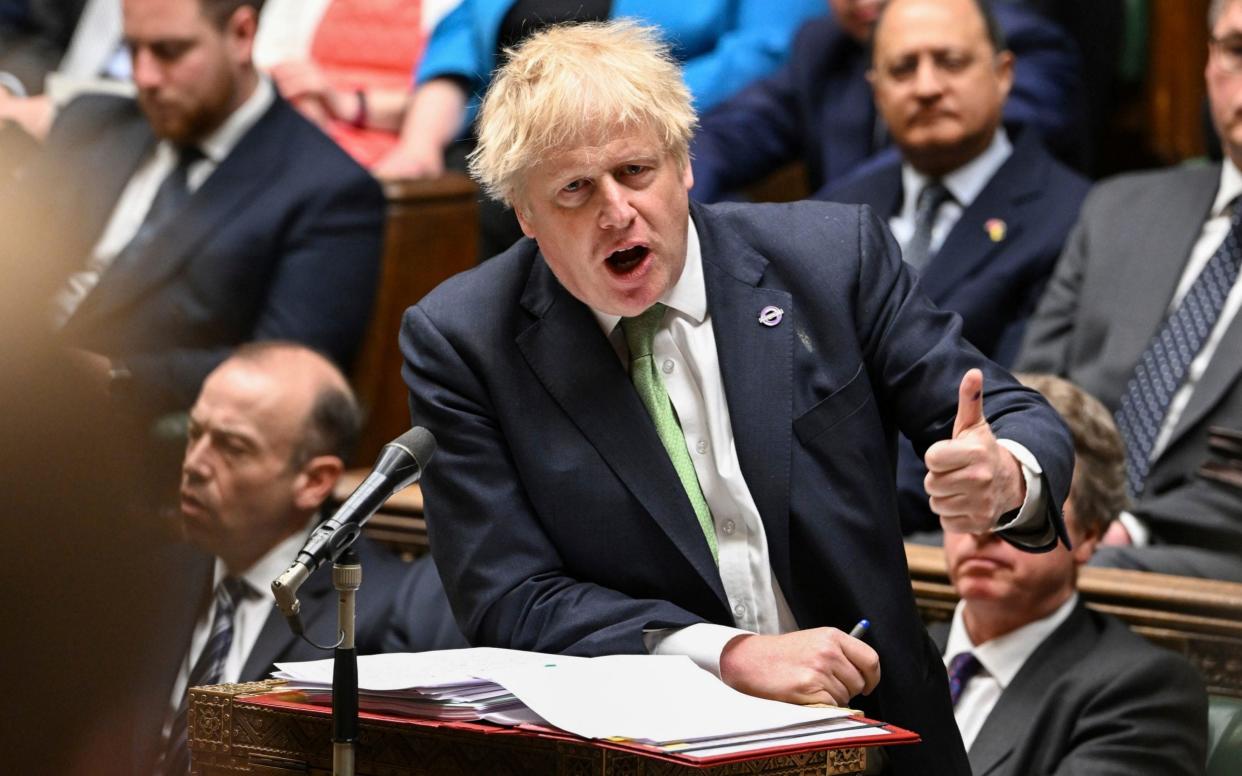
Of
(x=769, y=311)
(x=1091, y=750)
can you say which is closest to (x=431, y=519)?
(x=769, y=311)

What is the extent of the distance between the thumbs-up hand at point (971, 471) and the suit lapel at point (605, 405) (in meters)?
0.32

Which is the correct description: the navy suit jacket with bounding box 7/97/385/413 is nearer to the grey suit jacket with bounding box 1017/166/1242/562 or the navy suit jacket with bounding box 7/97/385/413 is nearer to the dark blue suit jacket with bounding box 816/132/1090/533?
the dark blue suit jacket with bounding box 816/132/1090/533

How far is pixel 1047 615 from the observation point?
2.89 metres

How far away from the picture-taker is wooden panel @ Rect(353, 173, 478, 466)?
4.55m

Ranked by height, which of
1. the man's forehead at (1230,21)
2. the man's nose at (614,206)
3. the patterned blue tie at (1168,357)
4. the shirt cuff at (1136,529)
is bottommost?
the shirt cuff at (1136,529)

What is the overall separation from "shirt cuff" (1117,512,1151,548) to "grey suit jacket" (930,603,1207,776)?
701 mm

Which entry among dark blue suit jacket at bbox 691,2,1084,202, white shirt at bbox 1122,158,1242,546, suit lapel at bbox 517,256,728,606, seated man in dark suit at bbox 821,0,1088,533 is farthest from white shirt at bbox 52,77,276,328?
suit lapel at bbox 517,256,728,606

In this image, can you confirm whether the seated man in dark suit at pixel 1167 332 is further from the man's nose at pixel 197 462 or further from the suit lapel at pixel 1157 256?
the man's nose at pixel 197 462

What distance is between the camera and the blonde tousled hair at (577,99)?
7.26ft

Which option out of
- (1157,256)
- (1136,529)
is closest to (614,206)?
(1136,529)

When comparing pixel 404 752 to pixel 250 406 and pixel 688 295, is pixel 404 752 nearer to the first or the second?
pixel 688 295

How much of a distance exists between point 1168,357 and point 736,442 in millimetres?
1680

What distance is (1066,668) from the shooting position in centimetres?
279

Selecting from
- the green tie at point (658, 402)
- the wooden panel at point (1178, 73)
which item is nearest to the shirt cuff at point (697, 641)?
the green tie at point (658, 402)
